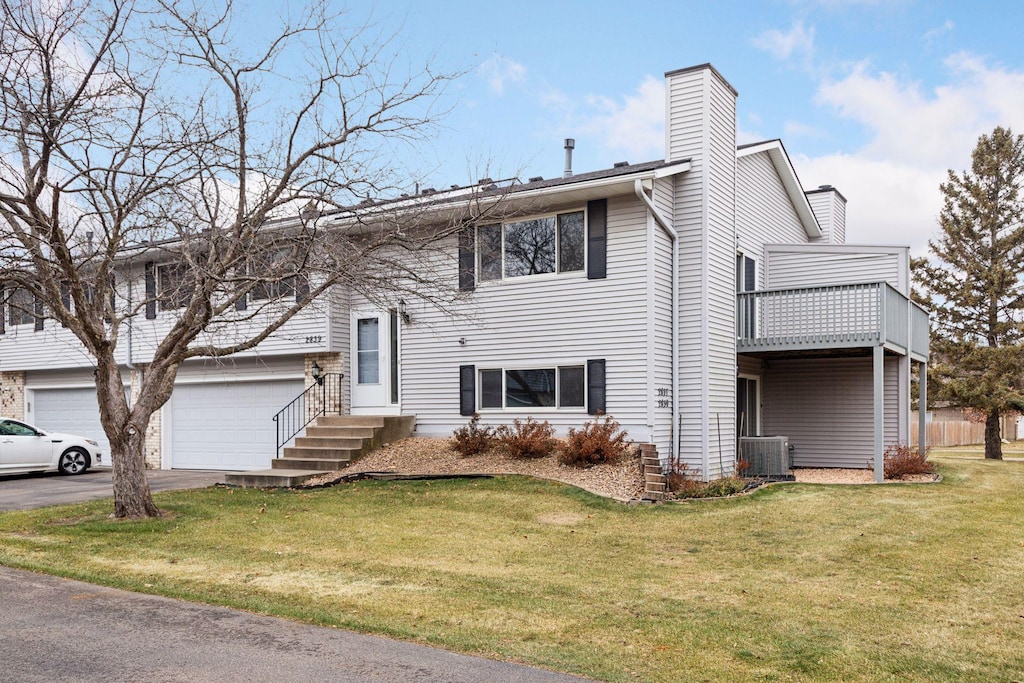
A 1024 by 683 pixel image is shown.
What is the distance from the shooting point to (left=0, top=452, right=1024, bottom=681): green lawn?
552 centimetres

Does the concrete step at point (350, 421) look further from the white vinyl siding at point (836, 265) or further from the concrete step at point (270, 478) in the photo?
the white vinyl siding at point (836, 265)

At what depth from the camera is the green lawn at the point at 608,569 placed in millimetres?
5520

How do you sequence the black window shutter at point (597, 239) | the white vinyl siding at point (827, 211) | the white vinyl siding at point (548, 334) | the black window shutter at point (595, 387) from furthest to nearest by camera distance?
the white vinyl siding at point (827, 211) < the black window shutter at point (597, 239) < the black window shutter at point (595, 387) < the white vinyl siding at point (548, 334)

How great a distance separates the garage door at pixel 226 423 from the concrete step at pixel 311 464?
8.42ft

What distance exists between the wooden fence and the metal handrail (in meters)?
22.8

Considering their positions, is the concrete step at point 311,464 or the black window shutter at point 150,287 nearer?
the concrete step at point 311,464

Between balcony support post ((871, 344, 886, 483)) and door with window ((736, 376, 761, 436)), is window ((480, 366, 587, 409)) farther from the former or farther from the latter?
balcony support post ((871, 344, 886, 483))

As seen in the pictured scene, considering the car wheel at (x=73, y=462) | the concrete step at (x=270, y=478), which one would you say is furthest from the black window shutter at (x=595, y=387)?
the car wheel at (x=73, y=462)

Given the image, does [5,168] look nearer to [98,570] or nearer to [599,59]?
[98,570]

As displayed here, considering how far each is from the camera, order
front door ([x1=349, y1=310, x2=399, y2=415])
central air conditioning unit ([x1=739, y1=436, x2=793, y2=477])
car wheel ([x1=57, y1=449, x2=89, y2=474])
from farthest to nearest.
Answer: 1. car wheel ([x1=57, y1=449, x2=89, y2=474])
2. front door ([x1=349, y1=310, x2=399, y2=415])
3. central air conditioning unit ([x1=739, y1=436, x2=793, y2=477])

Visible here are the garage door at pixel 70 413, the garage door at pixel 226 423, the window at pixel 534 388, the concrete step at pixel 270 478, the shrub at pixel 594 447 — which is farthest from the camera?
the garage door at pixel 70 413

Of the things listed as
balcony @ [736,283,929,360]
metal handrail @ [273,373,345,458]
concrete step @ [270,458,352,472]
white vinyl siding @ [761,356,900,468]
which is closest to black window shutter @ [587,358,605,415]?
balcony @ [736,283,929,360]

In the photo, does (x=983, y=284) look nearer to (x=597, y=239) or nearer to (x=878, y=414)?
(x=878, y=414)

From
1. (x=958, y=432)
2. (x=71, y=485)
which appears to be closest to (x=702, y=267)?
(x=71, y=485)
